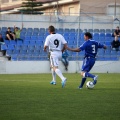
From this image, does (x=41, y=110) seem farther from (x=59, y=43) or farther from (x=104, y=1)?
(x=104, y=1)

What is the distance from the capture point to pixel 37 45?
35.5m

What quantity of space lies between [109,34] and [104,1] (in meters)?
10.4

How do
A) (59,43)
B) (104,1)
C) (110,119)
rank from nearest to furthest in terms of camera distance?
(110,119) < (59,43) < (104,1)

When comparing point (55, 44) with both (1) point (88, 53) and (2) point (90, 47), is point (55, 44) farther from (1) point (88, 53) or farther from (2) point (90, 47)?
(2) point (90, 47)

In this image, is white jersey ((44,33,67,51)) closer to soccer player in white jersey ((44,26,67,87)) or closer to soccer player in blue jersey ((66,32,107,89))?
soccer player in white jersey ((44,26,67,87))

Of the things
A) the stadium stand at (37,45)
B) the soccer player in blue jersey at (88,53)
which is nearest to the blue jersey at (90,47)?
the soccer player in blue jersey at (88,53)

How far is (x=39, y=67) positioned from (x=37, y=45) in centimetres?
254

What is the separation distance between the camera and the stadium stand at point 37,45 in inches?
1346

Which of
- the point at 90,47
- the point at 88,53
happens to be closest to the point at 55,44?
the point at 88,53

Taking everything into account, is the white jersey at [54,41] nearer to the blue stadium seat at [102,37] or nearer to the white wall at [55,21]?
the white wall at [55,21]

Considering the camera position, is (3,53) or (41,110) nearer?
(41,110)

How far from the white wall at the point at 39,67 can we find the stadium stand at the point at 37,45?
763 mm

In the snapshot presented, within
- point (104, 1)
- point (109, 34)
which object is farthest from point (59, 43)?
point (104, 1)

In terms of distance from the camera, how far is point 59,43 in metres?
20.4
